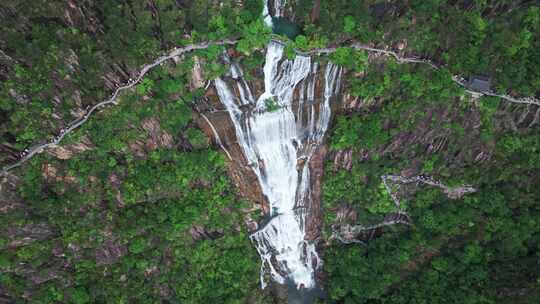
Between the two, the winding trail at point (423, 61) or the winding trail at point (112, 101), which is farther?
the winding trail at point (423, 61)

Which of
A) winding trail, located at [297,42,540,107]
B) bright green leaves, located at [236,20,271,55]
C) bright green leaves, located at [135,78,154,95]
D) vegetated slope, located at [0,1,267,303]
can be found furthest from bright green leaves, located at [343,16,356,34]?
bright green leaves, located at [135,78,154,95]

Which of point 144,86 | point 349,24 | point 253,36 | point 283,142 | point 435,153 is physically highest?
point 349,24

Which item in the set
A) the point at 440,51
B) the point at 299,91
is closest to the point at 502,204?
the point at 440,51

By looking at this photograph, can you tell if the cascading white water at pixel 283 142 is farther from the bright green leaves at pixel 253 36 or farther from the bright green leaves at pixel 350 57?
the bright green leaves at pixel 253 36

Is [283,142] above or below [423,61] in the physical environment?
below

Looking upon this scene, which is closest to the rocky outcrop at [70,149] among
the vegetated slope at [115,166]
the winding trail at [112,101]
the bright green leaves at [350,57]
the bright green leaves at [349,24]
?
the vegetated slope at [115,166]

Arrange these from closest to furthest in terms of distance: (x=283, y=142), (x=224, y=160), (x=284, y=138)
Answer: (x=224, y=160), (x=284, y=138), (x=283, y=142)

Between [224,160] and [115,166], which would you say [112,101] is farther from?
[224,160]

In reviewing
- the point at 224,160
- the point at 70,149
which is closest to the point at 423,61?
the point at 224,160
